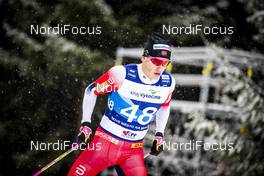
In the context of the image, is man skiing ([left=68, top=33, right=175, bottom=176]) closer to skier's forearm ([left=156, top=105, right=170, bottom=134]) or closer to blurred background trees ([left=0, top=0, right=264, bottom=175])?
skier's forearm ([left=156, top=105, right=170, bottom=134])

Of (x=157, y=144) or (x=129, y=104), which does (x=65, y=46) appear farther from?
(x=157, y=144)

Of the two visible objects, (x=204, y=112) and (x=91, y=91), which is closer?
(x=91, y=91)

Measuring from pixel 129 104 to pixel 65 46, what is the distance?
91cm

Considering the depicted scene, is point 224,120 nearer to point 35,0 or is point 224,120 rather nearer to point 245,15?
point 245,15

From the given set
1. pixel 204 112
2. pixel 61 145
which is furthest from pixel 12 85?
pixel 204 112

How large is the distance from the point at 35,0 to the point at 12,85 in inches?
28.9

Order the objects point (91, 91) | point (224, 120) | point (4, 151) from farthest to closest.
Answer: point (4, 151) < point (224, 120) < point (91, 91)

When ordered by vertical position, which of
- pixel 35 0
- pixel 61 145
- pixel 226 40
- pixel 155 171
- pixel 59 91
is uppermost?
pixel 35 0

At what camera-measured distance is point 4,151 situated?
4.44 meters
